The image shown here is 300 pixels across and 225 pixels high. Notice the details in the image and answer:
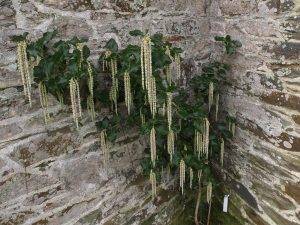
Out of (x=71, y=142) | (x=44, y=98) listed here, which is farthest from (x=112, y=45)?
(x=71, y=142)

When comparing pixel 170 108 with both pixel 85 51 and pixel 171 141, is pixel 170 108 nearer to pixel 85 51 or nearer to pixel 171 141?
pixel 171 141

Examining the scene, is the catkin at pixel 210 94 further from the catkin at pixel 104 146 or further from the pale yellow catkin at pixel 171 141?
the catkin at pixel 104 146

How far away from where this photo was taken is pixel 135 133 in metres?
2.76

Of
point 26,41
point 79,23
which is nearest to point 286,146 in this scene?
point 79,23

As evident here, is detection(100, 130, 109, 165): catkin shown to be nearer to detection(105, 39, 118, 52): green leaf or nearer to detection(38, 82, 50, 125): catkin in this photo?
detection(38, 82, 50, 125): catkin

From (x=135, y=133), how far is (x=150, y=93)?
717mm

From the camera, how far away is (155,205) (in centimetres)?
303

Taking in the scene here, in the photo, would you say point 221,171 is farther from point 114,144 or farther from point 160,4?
point 160,4

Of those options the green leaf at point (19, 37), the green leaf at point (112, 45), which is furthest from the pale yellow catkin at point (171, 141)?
the green leaf at point (19, 37)

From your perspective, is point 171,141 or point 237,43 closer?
point 171,141

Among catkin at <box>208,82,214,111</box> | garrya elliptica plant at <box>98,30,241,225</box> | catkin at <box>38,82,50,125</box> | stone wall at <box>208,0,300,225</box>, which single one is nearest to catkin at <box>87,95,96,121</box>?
garrya elliptica plant at <box>98,30,241,225</box>

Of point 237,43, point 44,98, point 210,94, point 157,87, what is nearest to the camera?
point 44,98

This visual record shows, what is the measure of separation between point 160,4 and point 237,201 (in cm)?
186

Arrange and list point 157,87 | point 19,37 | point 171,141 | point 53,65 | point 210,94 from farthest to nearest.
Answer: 1. point 210,94
2. point 171,141
3. point 157,87
4. point 53,65
5. point 19,37
